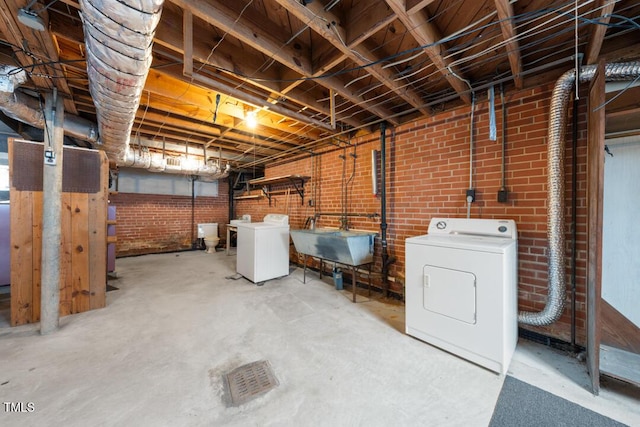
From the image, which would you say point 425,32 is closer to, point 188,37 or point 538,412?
point 188,37

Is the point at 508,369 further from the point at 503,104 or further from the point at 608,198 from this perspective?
the point at 503,104

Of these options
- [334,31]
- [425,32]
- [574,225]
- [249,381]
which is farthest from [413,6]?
[249,381]

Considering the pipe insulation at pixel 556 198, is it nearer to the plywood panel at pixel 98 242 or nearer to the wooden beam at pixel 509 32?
the wooden beam at pixel 509 32

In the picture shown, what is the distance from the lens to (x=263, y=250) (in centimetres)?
370

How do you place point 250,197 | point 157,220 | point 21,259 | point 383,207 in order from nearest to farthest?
point 21,259, point 383,207, point 157,220, point 250,197

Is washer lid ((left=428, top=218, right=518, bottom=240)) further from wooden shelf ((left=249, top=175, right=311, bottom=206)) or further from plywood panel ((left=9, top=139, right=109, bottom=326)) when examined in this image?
plywood panel ((left=9, top=139, right=109, bottom=326))

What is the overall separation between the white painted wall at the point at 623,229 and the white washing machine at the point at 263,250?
356cm

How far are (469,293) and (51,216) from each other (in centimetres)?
367

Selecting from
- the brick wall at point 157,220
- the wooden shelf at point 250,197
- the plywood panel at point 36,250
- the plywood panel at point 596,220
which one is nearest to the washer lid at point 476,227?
the plywood panel at point 596,220

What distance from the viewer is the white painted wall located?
5.99ft

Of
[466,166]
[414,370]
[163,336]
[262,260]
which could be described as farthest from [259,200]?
[414,370]

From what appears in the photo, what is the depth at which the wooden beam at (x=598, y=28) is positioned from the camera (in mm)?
1264

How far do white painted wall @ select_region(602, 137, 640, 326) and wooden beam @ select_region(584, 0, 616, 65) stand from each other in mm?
693

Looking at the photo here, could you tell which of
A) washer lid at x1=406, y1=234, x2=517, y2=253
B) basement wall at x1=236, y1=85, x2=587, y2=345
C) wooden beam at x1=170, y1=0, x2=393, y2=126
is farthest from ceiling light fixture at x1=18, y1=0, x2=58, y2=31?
basement wall at x1=236, y1=85, x2=587, y2=345
